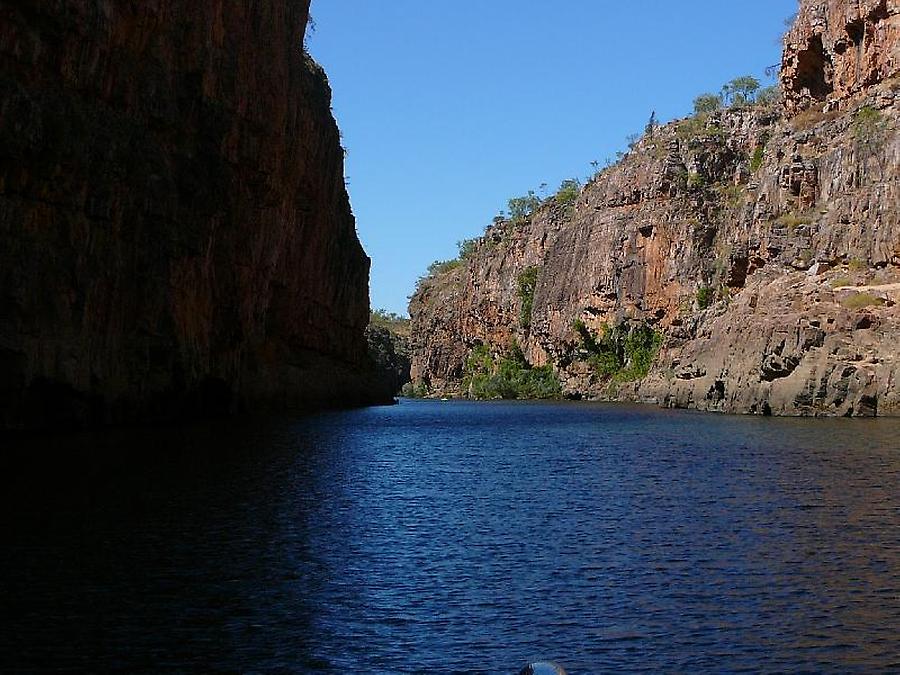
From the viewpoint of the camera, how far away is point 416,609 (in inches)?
619

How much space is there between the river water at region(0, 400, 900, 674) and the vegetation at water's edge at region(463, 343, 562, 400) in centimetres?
11706

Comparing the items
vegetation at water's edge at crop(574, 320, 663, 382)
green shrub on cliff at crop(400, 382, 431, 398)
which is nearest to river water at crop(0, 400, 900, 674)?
vegetation at water's edge at crop(574, 320, 663, 382)

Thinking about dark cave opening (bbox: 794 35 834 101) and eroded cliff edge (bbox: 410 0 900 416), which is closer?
eroded cliff edge (bbox: 410 0 900 416)

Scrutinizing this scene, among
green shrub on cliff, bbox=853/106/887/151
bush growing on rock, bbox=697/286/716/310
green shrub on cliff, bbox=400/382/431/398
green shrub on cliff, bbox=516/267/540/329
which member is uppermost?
green shrub on cliff, bbox=853/106/887/151

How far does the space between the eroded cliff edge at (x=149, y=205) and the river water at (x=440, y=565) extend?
6855mm

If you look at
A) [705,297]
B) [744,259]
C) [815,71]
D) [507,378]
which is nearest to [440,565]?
[744,259]

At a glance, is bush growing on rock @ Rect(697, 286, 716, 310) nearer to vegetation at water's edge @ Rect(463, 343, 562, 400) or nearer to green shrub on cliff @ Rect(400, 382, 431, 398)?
vegetation at water's edge @ Rect(463, 343, 562, 400)

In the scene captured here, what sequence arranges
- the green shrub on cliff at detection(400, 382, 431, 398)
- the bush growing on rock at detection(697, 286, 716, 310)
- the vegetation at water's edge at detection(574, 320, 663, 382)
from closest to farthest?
the bush growing on rock at detection(697, 286, 716, 310), the vegetation at water's edge at detection(574, 320, 663, 382), the green shrub on cliff at detection(400, 382, 431, 398)

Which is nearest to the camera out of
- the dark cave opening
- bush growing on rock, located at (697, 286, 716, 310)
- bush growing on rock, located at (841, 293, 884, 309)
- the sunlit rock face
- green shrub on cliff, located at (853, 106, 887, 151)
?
bush growing on rock, located at (841, 293, 884, 309)

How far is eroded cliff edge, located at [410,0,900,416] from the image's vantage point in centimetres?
7356

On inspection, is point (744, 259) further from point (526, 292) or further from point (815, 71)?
point (526, 292)

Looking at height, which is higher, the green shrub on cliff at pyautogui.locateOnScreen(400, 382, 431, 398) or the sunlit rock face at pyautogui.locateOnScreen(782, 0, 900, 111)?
the sunlit rock face at pyautogui.locateOnScreen(782, 0, 900, 111)

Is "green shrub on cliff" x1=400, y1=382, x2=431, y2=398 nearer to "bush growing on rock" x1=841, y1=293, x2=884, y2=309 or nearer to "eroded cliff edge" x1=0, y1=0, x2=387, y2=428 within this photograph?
"eroded cliff edge" x1=0, y1=0, x2=387, y2=428

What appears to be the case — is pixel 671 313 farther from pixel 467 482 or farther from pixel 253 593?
pixel 253 593
